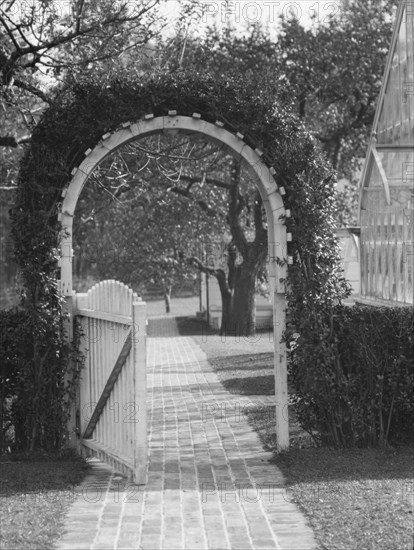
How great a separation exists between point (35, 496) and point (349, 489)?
2.45 m

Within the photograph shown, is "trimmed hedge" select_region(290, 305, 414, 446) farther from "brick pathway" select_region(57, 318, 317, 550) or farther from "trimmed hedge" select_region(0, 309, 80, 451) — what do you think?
"trimmed hedge" select_region(0, 309, 80, 451)

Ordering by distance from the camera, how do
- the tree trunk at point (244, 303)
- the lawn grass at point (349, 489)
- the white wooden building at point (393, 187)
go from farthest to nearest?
the tree trunk at point (244, 303) < the white wooden building at point (393, 187) < the lawn grass at point (349, 489)

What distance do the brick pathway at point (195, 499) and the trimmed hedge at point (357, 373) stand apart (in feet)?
2.58

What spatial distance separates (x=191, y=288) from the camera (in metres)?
61.5

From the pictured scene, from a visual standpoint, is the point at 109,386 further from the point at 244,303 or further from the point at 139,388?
the point at 244,303

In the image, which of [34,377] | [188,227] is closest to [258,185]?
[34,377]

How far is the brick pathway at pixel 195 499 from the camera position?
6270 mm

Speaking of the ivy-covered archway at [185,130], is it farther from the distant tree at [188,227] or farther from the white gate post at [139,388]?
the distant tree at [188,227]

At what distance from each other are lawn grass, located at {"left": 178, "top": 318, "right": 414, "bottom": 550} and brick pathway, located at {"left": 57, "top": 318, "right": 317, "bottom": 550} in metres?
0.13

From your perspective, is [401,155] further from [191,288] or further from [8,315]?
[191,288]

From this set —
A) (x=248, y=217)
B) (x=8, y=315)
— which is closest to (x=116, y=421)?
(x=8, y=315)

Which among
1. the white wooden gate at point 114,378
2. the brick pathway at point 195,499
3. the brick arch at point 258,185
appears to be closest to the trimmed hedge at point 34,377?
the white wooden gate at point 114,378

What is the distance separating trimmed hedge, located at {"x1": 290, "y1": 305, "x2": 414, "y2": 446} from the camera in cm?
894

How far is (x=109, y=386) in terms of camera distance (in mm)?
8586
